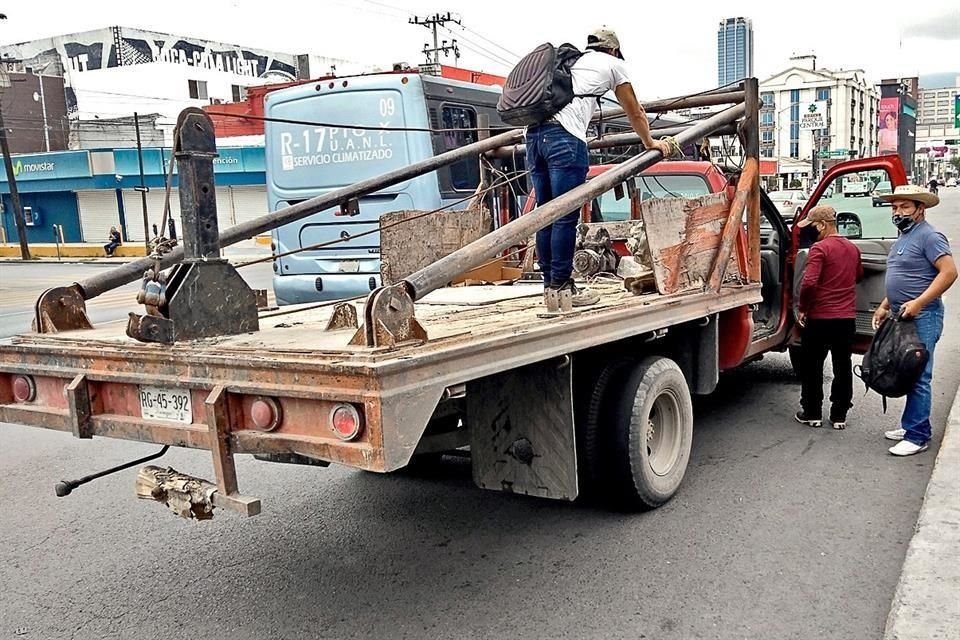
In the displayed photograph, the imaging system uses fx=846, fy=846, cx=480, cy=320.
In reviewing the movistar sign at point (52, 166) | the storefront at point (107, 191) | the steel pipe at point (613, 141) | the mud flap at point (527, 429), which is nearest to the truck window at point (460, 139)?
the steel pipe at point (613, 141)

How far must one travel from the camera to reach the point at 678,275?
4.80 m

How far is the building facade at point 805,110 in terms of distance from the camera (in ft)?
318

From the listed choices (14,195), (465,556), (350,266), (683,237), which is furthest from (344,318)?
(14,195)

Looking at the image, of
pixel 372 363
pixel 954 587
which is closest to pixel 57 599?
pixel 372 363

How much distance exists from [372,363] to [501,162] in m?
5.10

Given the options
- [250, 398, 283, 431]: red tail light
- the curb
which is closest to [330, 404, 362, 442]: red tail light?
[250, 398, 283, 431]: red tail light

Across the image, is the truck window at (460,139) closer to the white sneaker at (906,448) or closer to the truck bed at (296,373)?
the white sneaker at (906,448)

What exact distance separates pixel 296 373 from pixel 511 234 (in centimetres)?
117

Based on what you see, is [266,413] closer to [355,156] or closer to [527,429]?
[527,429]

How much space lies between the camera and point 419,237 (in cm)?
598

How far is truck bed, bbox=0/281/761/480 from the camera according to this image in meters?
2.85

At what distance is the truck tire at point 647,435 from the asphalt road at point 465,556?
0.15 m

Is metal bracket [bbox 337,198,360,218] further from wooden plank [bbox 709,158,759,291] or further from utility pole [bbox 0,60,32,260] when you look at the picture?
utility pole [bbox 0,60,32,260]

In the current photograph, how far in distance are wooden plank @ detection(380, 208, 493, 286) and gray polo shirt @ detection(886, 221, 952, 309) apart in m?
2.90
